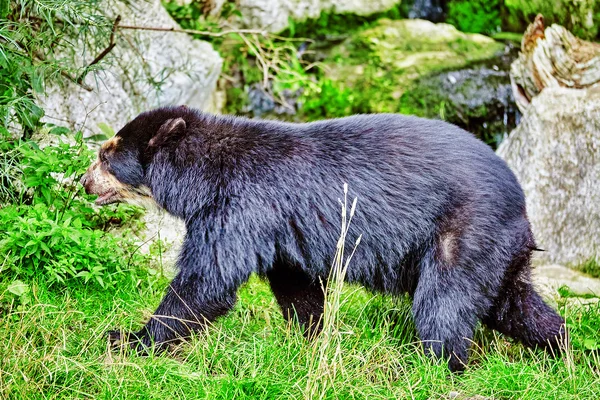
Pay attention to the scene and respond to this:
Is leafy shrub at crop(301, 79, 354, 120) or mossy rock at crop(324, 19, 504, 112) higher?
mossy rock at crop(324, 19, 504, 112)

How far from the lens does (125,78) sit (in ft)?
25.6

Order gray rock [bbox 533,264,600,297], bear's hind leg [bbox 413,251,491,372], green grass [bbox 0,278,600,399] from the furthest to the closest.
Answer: gray rock [bbox 533,264,600,297] → bear's hind leg [bbox 413,251,491,372] → green grass [bbox 0,278,600,399]

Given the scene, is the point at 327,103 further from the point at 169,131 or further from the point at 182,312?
the point at 182,312

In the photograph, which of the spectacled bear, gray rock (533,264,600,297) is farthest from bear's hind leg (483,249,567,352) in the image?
gray rock (533,264,600,297)

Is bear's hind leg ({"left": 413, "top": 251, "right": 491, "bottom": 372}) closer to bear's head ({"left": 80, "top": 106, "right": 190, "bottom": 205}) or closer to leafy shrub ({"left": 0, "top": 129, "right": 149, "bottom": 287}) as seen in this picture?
bear's head ({"left": 80, "top": 106, "right": 190, "bottom": 205})

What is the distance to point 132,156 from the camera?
5266mm

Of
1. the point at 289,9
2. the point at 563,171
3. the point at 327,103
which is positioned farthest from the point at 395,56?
the point at 563,171

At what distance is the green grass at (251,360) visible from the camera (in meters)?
4.23

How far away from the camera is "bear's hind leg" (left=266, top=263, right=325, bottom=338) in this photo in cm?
532

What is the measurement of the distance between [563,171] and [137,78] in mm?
4057

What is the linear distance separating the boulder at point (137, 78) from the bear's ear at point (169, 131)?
1.62 metres

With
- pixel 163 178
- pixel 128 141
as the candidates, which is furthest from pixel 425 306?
pixel 128 141

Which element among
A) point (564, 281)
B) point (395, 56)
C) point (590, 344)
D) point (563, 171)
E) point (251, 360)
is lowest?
point (564, 281)

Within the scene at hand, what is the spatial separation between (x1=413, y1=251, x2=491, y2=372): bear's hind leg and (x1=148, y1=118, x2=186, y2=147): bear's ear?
5.63 ft
